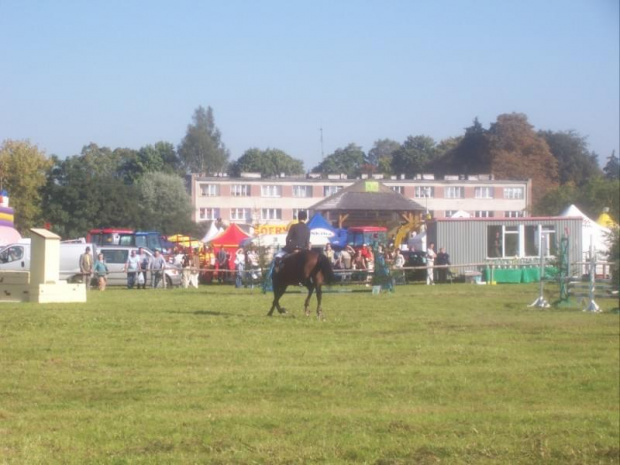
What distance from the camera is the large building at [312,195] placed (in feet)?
306

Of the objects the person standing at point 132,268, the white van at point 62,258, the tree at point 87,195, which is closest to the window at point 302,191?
the tree at point 87,195

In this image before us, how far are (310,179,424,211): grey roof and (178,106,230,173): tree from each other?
14066 millimetres

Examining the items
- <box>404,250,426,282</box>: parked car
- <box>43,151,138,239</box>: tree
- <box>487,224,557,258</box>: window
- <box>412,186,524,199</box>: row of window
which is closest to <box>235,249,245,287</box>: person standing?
<box>43,151,138,239</box>: tree

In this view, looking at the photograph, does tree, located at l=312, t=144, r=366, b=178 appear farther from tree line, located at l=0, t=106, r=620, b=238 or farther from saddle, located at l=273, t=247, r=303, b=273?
saddle, located at l=273, t=247, r=303, b=273

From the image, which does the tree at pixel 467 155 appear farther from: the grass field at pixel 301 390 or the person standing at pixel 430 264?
the grass field at pixel 301 390

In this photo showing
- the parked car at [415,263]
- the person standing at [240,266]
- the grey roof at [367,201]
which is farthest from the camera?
the grey roof at [367,201]

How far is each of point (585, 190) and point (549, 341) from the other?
55.8m

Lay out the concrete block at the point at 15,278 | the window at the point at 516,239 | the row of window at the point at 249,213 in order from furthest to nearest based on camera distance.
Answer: the row of window at the point at 249,213 → the window at the point at 516,239 → the concrete block at the point at 15,278

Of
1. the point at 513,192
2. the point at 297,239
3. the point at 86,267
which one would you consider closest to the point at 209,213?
the point at 513,192

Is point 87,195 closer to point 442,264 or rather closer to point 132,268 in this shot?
point 132,268

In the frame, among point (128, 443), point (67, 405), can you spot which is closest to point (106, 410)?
point (67, 405)

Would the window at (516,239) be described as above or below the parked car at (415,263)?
above

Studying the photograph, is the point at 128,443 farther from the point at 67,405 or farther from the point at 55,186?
the point at 55,186

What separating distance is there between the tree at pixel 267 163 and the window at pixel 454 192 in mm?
20861
